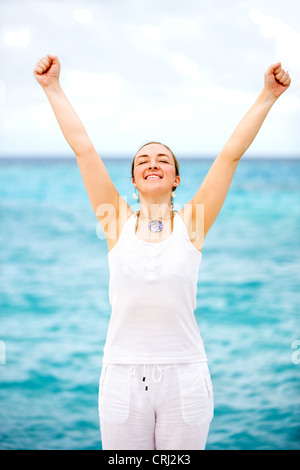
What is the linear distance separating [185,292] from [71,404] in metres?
3.82

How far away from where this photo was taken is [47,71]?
179 centimetres

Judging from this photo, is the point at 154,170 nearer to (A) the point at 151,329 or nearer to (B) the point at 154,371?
(A) the point at 151,329

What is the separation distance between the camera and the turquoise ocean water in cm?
455

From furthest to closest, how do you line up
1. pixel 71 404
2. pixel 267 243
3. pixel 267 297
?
pixel 267 243 < pixel 267 297 < pixel 71 404

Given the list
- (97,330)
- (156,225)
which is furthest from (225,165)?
(97,330)

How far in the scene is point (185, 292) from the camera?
159 cm

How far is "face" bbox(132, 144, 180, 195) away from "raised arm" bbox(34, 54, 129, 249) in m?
0.10

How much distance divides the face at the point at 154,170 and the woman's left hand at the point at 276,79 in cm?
39

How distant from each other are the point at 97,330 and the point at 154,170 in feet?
17.5

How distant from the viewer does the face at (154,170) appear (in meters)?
1.70

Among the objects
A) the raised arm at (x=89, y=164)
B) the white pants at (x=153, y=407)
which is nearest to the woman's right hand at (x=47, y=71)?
the raised arm at (x=89, y=164)

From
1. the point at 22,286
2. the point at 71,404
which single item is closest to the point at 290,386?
the point at 71,404
